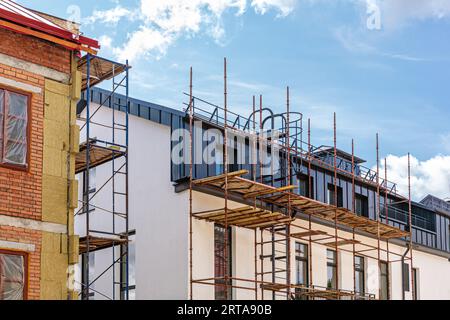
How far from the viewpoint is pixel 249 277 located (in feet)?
90.7

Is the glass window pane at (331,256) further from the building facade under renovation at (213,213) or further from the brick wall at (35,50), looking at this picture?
the brick wall at (35,50)

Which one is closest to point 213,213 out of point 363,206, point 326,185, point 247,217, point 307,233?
point 247,217

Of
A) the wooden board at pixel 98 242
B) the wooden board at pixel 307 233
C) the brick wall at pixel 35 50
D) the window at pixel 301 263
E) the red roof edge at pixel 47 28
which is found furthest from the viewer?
the window at pixel 301 263

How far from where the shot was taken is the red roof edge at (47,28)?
63.3 feet

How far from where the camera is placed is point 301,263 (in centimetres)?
3045

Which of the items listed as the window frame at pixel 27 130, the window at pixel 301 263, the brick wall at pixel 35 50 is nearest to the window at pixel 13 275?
the window frame at pixel 27 130

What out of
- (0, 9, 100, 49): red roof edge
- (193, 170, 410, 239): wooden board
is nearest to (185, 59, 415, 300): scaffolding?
(193, 170, 410, 239): wooden board

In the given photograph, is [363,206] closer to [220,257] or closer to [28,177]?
[220,257]

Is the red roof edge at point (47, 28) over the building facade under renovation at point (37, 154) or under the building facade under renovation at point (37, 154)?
over

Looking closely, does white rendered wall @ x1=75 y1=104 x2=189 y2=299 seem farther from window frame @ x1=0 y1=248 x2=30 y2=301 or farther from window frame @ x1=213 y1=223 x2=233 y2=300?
window frame @ x1=0 y1=248 x2=30 y2=301

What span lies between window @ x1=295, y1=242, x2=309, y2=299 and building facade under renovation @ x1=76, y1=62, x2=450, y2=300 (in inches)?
1.3

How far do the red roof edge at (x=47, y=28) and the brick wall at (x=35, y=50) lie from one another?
33cm
